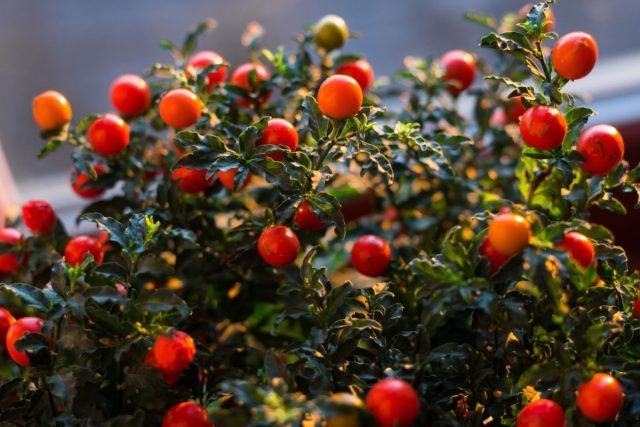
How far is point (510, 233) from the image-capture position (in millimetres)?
545

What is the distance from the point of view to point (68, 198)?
1368 millimetres

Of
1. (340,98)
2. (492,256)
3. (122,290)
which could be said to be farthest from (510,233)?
(122,290)

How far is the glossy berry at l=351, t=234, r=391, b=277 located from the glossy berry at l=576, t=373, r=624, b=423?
24cm

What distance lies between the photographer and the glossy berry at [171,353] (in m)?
0.58

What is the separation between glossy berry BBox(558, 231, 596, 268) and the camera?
0.58 meters

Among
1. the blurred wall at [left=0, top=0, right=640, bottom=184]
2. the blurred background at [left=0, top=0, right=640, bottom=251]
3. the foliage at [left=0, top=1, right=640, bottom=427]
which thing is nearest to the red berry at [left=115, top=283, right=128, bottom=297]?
the foliage at [left=0, top=1, right=640, bottom=427]

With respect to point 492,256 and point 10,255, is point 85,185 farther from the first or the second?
point 492,256

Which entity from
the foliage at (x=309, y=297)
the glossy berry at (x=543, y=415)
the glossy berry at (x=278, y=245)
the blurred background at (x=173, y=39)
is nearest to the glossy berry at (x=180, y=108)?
the foliage at (x=309, y=297)

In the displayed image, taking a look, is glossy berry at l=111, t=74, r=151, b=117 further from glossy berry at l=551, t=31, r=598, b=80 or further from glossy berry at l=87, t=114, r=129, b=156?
glossy berry at l=551, t=31, r=598, b=80

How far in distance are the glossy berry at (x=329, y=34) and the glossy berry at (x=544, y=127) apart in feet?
0.90

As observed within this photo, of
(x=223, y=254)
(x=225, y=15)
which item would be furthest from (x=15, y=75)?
(x=223, y=254)

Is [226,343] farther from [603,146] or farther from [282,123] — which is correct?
[603,146]

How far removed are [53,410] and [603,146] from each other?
47 centimetres

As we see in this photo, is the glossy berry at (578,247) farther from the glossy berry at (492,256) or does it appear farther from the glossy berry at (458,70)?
the glossy berry at (458,70)
